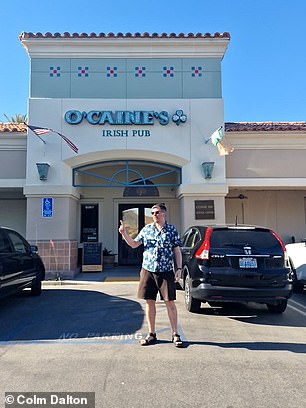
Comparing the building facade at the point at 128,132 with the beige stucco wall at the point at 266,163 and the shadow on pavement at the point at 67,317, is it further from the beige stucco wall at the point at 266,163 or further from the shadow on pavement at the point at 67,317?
the shadow on pavement at the point at 67,317

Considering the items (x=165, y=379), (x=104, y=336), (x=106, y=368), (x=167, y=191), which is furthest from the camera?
(x=167, y=191)

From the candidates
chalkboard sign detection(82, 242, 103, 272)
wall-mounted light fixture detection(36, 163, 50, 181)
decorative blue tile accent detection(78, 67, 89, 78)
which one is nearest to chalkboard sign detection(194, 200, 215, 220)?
chalkboard sign detection(82, 242, 103, 272)

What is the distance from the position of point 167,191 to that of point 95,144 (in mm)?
3957

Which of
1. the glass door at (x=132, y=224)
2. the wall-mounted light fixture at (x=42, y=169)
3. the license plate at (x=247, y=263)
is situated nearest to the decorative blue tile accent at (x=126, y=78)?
the wall-mounted light fixture at (x=42, y=169)

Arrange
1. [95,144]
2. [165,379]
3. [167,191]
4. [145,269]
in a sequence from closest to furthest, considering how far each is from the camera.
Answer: [165,379], [145,269], [95,144], [167,191]

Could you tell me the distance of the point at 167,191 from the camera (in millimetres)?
13828

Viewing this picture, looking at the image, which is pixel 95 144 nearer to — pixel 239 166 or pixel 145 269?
pixel 239 166

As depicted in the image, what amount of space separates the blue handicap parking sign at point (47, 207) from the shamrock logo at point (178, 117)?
477 centimetres

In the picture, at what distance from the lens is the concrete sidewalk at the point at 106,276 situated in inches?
398

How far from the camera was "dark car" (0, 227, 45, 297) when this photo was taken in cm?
632

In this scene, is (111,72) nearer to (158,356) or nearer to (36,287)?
(36,287)

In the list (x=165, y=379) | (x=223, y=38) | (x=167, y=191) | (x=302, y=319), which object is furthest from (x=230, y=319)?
(x=223, y=38)

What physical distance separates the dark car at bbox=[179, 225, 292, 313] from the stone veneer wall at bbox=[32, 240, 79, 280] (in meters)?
5.73

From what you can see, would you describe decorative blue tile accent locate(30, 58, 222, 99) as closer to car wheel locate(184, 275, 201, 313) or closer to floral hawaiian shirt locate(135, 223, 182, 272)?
car wheel locate(184, 275, 201, 313)
